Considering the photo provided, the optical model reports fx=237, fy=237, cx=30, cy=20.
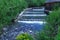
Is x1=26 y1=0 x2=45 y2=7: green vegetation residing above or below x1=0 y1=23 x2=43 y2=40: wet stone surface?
below

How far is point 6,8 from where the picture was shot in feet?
35.2

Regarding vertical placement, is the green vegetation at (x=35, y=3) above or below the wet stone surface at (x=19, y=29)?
below

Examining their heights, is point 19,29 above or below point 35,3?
above

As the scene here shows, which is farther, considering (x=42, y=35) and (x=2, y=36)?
(x=2, y=36)

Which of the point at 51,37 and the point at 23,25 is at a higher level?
the point at 51,37

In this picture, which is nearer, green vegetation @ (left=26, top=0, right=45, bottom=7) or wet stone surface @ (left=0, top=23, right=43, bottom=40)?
wet stone surface @ (left=0, top=23, right=43, bottom=40)

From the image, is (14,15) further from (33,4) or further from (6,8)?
(33,4)

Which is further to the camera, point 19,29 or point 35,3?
point 35,3

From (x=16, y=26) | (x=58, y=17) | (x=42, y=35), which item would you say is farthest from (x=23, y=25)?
(x=42, y=35)

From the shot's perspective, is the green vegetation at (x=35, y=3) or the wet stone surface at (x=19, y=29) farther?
the green vegetation at (x=35, y=3)

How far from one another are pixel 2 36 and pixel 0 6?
1265 mm

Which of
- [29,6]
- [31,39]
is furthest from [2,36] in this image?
[29,6]

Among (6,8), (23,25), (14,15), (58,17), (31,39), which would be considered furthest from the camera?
(14,15)

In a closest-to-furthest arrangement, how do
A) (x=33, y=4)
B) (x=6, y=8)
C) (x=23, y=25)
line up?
(x=6, y=8) < (x=23, y=25) < (x=33, y=4)
